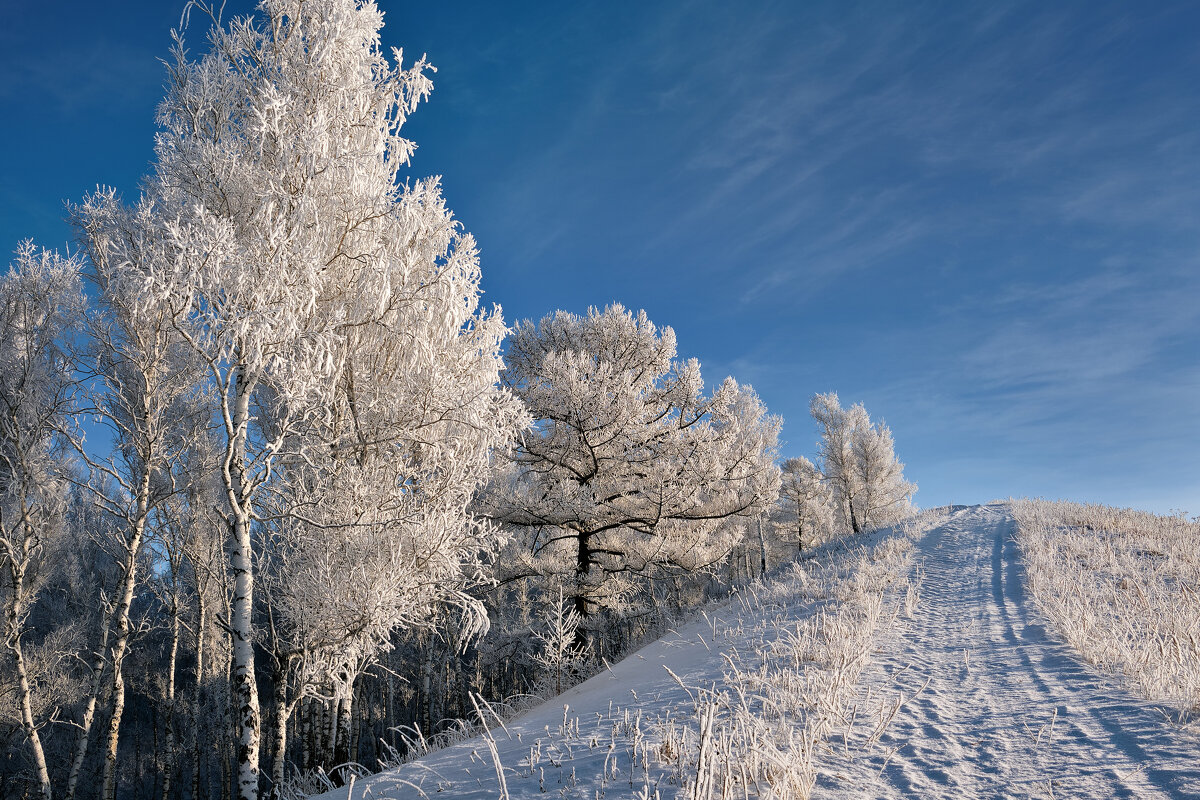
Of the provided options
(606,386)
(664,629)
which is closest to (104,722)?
(664,629)

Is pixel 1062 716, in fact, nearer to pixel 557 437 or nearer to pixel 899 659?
pixel 899 659

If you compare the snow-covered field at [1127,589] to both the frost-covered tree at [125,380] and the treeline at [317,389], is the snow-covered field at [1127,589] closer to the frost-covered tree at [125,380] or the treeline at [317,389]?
the treeline at [317,389]

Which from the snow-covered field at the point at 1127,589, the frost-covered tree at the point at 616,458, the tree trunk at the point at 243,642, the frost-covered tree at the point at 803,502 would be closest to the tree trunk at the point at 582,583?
the frost-covered tree at the point at 616,458

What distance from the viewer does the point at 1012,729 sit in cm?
370

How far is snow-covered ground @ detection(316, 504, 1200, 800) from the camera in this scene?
9.48 feet

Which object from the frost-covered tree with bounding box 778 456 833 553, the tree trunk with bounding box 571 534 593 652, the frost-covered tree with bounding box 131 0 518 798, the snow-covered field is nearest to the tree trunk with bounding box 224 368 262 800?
the frost-covered tree with bounding box 131 0 518 798

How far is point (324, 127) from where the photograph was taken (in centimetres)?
597

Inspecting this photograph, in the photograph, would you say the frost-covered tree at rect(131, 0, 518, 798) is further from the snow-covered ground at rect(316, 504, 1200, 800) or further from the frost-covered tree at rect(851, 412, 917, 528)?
the frost-covered tree at rect(851, 412, 917, 528)

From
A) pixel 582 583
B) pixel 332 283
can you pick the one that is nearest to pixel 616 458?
pixel 582 583

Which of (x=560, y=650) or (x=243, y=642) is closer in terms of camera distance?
(x=243, y=642)

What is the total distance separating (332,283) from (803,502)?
101ft

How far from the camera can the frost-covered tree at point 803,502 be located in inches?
1253

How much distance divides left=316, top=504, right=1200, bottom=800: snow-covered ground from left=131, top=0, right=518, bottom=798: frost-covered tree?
3112 millimetres

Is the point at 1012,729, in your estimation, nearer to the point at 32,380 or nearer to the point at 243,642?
the point at 243,642
